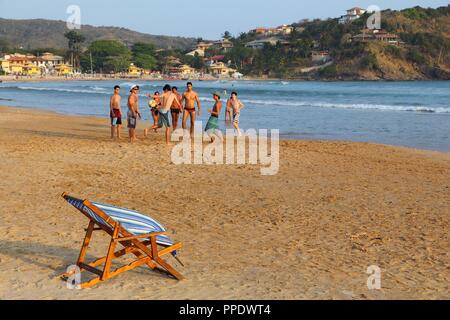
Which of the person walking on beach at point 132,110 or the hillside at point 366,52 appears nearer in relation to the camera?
the person walking on beach at point 132,110

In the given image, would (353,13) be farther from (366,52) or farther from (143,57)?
(143,57)

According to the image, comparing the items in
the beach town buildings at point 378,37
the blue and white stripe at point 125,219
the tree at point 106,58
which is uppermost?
the beach town buildings at point 378,37

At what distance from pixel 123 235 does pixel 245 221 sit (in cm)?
240

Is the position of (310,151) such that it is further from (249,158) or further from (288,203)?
(288,203)

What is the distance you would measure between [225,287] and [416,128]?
16369 mm

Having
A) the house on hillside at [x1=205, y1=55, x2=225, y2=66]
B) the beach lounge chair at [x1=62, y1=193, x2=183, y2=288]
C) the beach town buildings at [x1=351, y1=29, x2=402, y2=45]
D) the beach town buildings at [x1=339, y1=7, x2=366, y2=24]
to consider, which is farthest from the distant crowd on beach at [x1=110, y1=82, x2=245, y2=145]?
the beach town buildings at [x1=339, y1=7, x2=366, y2=24]

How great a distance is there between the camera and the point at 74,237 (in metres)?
5.75

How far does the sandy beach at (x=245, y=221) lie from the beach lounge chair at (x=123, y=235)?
106mm

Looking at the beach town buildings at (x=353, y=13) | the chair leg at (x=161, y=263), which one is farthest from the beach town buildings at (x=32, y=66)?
the chair leg at (x=161, y=263)

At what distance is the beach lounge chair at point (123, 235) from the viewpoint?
424 centimetres

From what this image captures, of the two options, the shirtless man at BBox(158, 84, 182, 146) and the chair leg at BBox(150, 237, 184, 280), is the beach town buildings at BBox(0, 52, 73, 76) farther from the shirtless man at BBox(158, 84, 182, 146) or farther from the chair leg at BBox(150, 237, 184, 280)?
the chair leg at BBox(150, 237, 184, 280)

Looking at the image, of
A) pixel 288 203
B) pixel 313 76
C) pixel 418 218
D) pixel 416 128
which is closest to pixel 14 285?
pixel 288 203

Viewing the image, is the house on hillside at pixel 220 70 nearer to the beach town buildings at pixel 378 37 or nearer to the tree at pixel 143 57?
the tree at pixel 143 57

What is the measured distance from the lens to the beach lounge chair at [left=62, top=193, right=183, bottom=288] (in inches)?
167
